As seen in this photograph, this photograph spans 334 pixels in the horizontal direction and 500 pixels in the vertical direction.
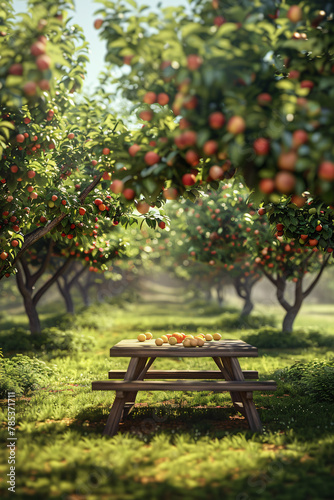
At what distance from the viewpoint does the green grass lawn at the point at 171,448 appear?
359cm

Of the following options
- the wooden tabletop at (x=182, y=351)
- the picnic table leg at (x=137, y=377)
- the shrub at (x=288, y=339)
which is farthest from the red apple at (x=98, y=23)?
the shrub at (x=288, y=339)

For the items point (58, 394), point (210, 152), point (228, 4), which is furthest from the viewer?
point (58, 394)

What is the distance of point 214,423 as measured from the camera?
5.54 m

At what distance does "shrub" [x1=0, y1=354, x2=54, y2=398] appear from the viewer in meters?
6.89

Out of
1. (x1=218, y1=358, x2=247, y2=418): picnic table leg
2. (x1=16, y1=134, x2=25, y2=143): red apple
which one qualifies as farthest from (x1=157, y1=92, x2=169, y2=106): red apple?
(x1=218, y1=358, x2=247, y2=418): picnic table leg

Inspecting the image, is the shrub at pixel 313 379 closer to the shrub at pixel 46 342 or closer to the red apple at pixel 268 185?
the red apple at pixel 268 185

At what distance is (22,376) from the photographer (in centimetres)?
740

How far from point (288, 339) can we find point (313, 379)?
6478 mm

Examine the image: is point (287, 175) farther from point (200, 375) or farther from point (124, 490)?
point (200, 375)

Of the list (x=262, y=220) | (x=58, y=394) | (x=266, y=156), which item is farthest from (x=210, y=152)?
(x=262, y=220)

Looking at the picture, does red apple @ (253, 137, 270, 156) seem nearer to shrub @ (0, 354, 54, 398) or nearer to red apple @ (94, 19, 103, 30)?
red apple @ (94, 19, 103, 30)

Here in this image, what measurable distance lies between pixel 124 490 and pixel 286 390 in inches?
183

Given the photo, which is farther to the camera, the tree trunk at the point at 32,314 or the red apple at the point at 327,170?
the tree trunk at the point at 32,314

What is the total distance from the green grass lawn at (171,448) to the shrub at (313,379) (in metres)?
0.18
